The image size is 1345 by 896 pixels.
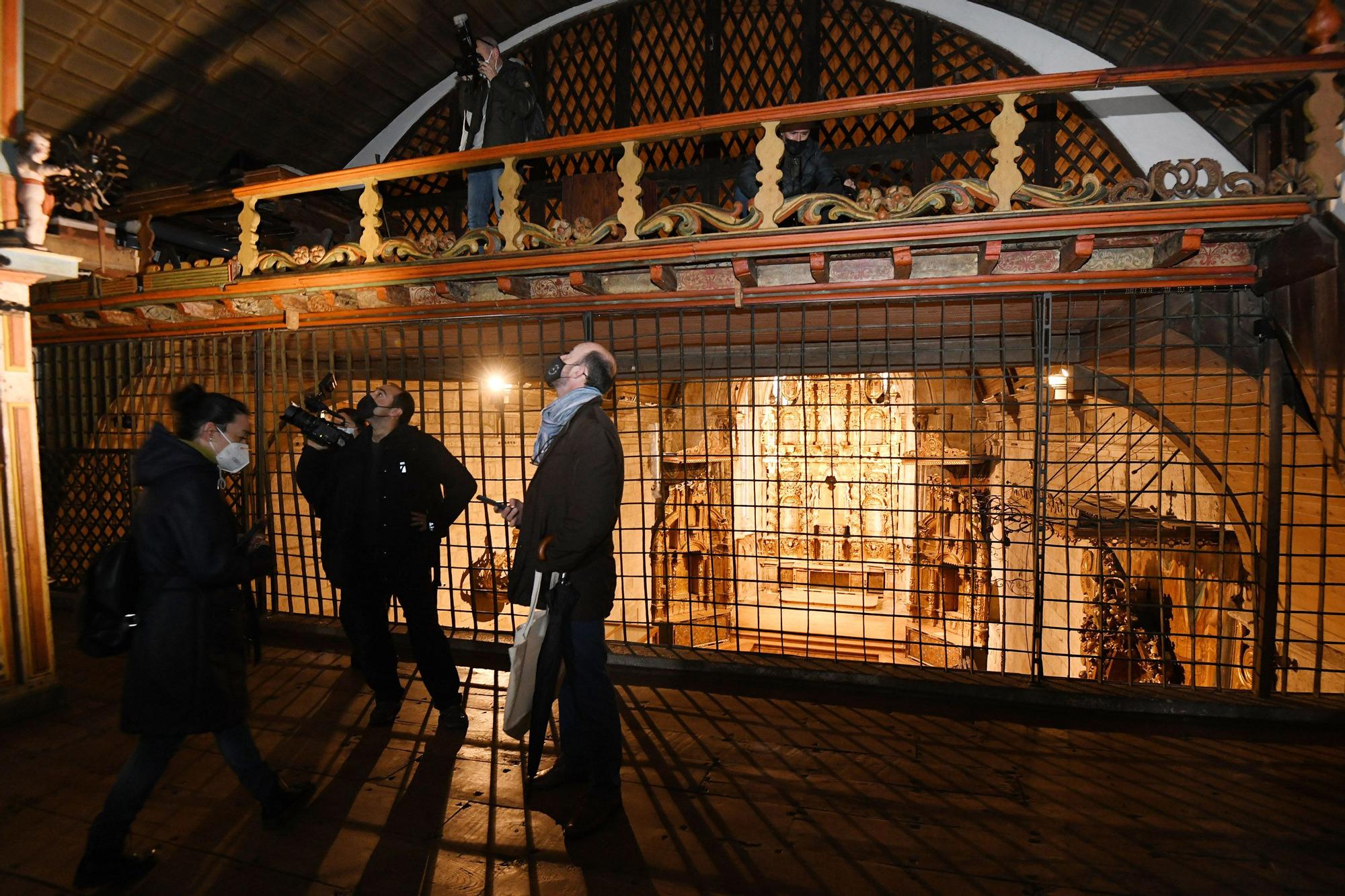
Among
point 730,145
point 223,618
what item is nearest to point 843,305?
point 730,145

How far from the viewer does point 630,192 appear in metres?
4.11

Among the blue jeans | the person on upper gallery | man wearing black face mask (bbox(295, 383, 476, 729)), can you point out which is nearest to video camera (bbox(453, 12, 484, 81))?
the blue jeans

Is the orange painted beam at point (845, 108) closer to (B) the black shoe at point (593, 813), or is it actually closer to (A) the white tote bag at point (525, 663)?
(A) the white tote bag at point (525, 663)

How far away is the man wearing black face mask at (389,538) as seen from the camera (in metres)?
3.36

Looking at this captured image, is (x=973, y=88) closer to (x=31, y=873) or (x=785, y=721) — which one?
(x=785, y=721)

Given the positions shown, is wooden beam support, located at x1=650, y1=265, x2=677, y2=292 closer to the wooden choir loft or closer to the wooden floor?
the wooden choir loft

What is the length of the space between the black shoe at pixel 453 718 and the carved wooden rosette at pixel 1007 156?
12.7 feet

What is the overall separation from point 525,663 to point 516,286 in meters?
2.76

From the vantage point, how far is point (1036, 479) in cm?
377

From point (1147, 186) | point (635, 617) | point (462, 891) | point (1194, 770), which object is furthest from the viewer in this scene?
point (635, 617)

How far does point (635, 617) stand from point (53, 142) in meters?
8.04

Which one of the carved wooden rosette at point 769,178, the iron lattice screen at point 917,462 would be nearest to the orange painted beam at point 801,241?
the carved wooden rosette at point 769,178

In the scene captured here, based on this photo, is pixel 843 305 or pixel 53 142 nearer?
pixel 843 305

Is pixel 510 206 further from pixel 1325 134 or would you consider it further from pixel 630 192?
pixel 1325 134
